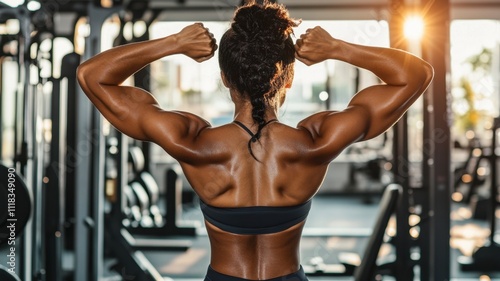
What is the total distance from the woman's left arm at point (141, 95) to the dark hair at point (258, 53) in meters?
0.06

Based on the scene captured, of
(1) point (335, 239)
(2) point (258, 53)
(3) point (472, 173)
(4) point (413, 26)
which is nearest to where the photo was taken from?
(2) point (258, 53)

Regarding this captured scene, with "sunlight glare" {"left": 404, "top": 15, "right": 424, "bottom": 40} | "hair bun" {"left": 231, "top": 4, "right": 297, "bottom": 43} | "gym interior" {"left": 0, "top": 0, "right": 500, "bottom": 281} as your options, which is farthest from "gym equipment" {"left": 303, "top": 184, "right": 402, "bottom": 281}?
"hair bun" {"left": 231, "top": 4, "right": 297, "bottom": 43}

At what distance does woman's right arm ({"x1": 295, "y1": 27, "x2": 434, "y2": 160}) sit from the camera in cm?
111

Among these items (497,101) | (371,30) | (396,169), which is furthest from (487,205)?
(371,30)

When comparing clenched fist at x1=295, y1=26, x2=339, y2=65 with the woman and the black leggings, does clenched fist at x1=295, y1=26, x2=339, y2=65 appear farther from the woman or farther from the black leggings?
the black leggings

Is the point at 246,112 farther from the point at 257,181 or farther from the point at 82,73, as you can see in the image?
the point at 82,73

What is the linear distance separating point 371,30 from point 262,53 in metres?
1.87

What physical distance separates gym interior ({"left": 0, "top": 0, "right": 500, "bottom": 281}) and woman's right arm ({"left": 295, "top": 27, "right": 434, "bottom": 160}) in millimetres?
172

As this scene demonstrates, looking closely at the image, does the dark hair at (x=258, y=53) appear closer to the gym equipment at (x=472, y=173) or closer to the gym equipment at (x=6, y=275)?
the gym equipment at (x=6, y=275)

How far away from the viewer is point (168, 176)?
5070mm

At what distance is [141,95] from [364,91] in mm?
447

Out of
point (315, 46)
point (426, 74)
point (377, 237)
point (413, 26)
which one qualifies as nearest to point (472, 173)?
point (413, 26)

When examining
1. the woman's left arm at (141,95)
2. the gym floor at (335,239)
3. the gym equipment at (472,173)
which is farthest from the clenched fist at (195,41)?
the gym equipment at (472,173)

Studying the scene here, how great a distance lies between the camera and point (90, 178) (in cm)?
282
